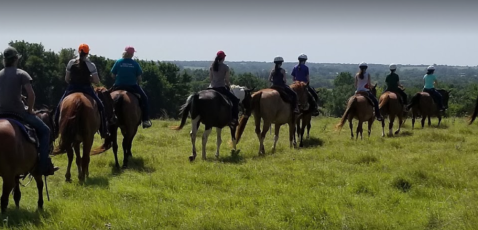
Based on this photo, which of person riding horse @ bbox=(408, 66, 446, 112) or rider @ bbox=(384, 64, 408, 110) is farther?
person riding horse @ bbox=(408, 66, 446, 112)

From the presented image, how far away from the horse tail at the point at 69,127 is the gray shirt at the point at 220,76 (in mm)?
4236

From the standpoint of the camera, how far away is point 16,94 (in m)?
6.92

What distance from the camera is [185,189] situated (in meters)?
8.29

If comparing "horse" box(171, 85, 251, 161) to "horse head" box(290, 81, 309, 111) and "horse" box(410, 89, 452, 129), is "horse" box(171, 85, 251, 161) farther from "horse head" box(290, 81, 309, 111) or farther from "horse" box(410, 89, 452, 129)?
"horse" box(410, 89, 452, 129)

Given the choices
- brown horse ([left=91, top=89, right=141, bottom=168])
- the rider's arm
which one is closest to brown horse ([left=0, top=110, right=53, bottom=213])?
the rider's arm

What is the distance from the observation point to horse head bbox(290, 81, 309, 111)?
14.8 m

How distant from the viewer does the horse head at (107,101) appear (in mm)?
10273

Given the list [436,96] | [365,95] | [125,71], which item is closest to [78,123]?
[125,71]

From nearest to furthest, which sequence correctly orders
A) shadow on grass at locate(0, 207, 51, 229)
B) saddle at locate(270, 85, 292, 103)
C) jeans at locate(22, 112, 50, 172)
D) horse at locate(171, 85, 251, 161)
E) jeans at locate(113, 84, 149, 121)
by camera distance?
shadow on grass at locate(0, 207, 51, 229), jeans at locate(22, 112, 50, 172), jeans at locate(113, 84, 149, 121), horse at locate(171, 85, 251, 161), saddle at locate(270, 85, 292, 103)

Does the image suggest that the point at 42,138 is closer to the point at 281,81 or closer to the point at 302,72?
the point at 281,81

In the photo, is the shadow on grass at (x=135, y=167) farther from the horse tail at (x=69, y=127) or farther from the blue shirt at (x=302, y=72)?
the blue shirt at (x=302, y=72)

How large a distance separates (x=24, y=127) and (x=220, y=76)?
242 inches

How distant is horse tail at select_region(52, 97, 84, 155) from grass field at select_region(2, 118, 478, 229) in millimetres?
733

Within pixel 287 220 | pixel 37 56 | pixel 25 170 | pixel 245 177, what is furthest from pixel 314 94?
pixel 37 56
